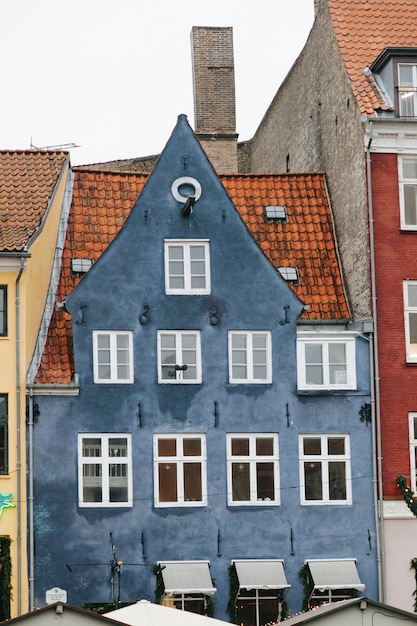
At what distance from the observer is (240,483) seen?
4100 centimetres

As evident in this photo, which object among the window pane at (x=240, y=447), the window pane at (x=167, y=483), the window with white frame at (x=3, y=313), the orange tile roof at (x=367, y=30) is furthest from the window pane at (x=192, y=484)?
the orange tile roof at (x=367, y=30)

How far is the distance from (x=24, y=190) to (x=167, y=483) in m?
8.71

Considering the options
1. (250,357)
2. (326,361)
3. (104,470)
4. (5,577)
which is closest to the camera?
(5,577)

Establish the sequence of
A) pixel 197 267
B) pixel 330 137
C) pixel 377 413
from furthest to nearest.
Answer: pixel 330 137 → pixel 197 267 → pixel 377 413

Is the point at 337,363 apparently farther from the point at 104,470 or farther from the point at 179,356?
the point at 104,470

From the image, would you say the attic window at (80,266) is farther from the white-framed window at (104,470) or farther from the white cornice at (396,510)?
the white cornice at (396,510)

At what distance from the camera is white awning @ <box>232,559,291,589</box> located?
3978 cm

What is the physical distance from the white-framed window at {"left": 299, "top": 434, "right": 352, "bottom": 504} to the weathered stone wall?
139 inches

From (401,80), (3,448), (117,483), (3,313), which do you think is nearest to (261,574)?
(117,483)

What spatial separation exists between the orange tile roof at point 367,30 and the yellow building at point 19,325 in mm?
8761

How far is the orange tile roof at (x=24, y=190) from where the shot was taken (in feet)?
136

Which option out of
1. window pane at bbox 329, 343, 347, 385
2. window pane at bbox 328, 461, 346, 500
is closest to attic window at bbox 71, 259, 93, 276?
window pane at bbox 329, 343, 347, 385

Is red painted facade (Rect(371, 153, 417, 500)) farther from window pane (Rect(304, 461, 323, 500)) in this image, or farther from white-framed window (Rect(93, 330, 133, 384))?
white-framed window (Rect(93, 330, 133, 384))

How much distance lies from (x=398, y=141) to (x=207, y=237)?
570 centimetres
